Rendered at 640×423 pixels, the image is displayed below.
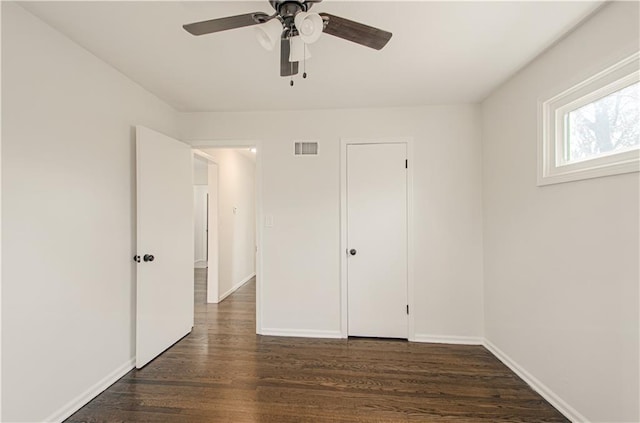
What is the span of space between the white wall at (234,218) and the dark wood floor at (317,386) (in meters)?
1.72

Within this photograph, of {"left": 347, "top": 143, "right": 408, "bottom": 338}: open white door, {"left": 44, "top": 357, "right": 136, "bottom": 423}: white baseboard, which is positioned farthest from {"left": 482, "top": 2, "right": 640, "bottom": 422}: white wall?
{"left": 44, "top": 357, "right": 136, "bottom": 423}: white baseboard

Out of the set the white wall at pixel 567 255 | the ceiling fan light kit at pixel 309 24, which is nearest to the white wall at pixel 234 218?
the ceiling fan light kit at pixel 309 24

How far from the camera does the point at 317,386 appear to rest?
221 cm

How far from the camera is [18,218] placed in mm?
1587

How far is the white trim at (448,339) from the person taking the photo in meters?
2.96

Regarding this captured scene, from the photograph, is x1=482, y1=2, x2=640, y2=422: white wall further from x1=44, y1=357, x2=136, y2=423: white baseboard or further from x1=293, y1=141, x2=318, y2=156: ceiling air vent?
x1=44, y1=357, x2=136, y2=423: white baseboard

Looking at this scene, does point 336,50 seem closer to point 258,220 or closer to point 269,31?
point 269,31

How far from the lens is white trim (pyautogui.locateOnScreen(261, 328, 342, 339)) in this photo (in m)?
3.12

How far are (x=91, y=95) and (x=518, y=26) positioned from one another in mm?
2940

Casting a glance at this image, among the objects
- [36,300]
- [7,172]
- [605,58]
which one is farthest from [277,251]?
[605,58]

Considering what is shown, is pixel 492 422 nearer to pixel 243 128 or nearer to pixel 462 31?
pixel 462 31

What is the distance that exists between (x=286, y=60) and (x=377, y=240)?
2040mm

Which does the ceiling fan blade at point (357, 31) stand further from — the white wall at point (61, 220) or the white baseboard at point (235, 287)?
the white baseboard at point (235, 287)

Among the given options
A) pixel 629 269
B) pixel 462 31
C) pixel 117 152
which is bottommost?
pixel 629 269
